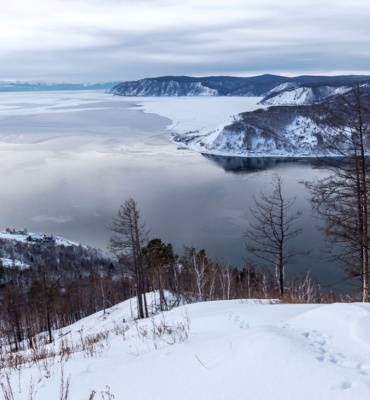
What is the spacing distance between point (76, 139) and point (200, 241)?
74.5 meters

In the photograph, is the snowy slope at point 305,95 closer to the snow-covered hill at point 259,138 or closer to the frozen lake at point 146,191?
the snow-covered hill at point 259,138

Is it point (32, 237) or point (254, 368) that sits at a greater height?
point (254, 368)

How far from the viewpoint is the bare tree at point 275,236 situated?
40.1ft

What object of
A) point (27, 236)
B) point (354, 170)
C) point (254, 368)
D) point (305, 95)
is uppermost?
point (305, 95)

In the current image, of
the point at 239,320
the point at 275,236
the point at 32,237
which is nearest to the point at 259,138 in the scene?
the point at 32,237

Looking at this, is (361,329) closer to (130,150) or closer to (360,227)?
(360,227)

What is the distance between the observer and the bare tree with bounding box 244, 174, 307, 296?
12230 millimetres

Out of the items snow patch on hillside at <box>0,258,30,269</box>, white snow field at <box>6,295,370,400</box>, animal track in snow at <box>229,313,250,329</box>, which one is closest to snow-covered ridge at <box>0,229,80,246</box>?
snow patch on hillside at <box>0,258,30,269</box>

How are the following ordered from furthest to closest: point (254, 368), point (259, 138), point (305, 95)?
point (305, 95) < point (259, 138) < point (254, 368)

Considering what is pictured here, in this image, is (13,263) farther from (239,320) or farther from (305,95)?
(305,95)

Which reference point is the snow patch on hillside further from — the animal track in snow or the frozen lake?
the animal track in snow

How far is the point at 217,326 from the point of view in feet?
17.9

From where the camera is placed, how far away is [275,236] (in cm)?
1168

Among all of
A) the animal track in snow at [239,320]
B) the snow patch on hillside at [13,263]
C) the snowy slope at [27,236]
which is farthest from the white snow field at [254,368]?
the snow patch on hillside at [13,263]
